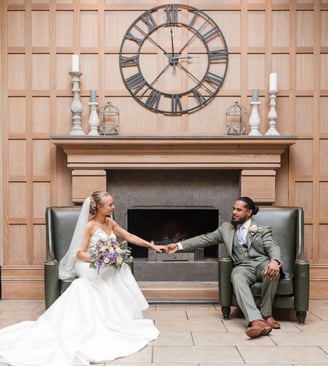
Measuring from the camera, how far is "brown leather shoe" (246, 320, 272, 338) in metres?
3.73

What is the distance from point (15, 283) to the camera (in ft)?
16.8


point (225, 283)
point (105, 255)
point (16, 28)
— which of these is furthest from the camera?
point (16, 28)

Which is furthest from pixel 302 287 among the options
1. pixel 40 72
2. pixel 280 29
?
pixel 40 72

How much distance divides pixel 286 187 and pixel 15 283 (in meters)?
2.98

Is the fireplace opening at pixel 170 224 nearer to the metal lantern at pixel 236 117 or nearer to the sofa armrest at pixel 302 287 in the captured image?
the metal lantern at pixel 236 117

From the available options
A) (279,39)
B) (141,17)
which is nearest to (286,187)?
(279,39)

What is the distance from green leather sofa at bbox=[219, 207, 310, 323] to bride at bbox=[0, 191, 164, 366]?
667 mm

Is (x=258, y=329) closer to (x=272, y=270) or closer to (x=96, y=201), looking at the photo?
(x=272, y=270)

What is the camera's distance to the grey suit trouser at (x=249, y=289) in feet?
13.0

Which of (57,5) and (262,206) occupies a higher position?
(57,5)

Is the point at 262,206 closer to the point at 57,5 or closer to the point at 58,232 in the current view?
the point at 58,232


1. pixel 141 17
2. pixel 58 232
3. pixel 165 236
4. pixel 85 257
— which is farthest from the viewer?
pixel 165 236

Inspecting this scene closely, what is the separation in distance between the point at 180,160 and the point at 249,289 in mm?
1518

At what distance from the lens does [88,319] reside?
11.8 ft
